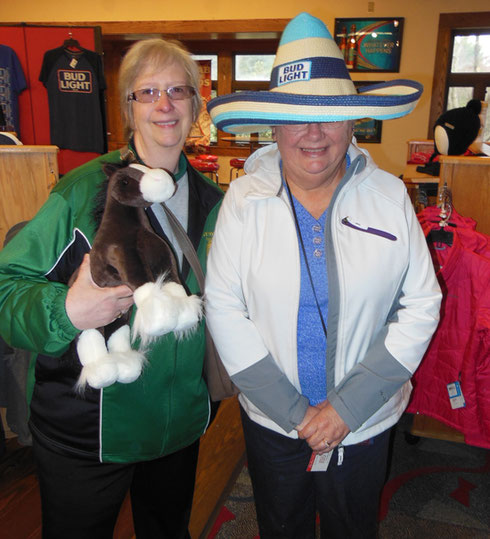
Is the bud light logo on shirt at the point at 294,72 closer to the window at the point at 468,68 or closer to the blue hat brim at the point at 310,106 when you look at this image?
the blue hat brim at the point at 310,106

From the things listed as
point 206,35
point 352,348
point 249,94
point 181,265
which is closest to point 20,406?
point 181,265

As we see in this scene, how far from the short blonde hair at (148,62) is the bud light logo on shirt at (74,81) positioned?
4057 mm

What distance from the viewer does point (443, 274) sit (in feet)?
5.97

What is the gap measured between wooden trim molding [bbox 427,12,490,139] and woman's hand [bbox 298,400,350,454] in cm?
589

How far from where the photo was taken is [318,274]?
3.52ft

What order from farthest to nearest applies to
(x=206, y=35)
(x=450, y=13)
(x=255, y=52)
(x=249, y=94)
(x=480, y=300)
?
(x=255, y=52) → (x=206, y=35) → (x=450, y=13) → (x=480, y=300) → (x=249, y=94)

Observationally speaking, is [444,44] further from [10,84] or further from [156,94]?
[156,94]

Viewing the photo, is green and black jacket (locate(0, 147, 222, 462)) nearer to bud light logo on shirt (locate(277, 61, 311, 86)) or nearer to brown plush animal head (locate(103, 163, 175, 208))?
brown plush animal head (locate(103, 163, 175, 208))

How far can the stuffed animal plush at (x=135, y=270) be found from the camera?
81 cm

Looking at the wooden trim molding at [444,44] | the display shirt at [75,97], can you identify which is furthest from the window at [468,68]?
the display shirt at [75,97]

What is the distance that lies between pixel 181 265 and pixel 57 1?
7.32 meters

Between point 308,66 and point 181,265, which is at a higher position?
point 308,66

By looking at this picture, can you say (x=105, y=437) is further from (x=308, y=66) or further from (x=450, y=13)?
(x=450, y=13)

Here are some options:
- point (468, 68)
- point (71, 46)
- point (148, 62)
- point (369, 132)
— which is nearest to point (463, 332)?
point (148, 62)
